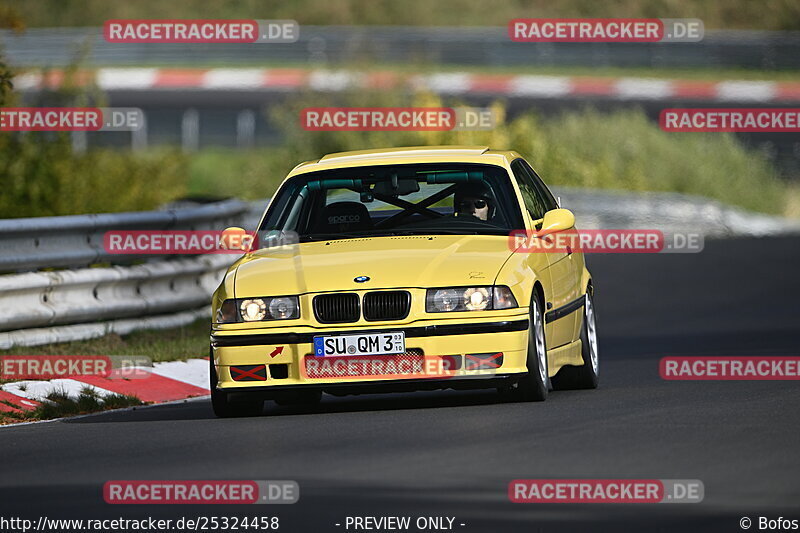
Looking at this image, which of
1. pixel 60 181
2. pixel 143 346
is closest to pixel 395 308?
pixel 143 346

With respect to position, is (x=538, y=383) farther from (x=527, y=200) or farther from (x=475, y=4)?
(x=475, y=4)

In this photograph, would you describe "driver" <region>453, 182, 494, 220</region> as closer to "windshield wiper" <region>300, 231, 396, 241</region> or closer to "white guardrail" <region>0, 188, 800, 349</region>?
"windshield wiper" <region>300, 231, 396, 241</region>

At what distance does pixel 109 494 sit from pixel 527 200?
479 centimetres

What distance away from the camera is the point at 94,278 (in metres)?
15.0

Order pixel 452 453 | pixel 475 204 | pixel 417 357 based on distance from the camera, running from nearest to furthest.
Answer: pixel 452 453 → pixel 417 357 → pixel 475 204

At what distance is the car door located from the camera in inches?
456

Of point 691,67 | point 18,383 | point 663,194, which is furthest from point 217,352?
point 691,67

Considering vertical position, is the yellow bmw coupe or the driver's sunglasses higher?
the driver's sunglasses

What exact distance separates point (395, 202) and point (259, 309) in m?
1.55

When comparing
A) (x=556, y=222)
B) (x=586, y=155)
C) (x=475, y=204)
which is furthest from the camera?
(x=586, y=155)

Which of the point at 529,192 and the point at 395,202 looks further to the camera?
the point at 529,192

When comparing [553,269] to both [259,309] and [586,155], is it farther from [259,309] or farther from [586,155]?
[586,155]

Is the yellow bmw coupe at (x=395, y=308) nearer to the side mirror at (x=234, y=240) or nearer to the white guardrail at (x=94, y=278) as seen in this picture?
the side mirror at (x=234, y=240)

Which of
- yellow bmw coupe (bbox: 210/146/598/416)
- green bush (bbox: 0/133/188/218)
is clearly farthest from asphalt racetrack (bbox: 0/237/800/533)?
green bush (bbox: 0/133/188/218)
